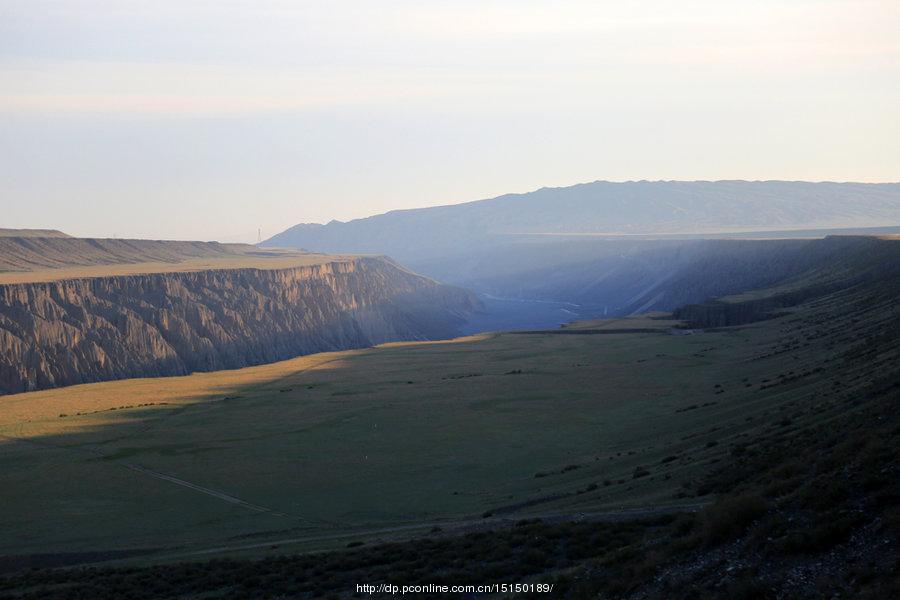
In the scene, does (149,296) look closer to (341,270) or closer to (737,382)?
(341,270)

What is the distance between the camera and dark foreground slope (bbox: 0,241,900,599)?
1500 cm

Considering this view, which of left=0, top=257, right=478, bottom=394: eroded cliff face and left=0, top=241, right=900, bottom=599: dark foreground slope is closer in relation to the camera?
left=0, top=241, right=900, bottom=599: dark foreground slope

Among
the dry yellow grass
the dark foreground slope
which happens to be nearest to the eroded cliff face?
the dry yellow grass

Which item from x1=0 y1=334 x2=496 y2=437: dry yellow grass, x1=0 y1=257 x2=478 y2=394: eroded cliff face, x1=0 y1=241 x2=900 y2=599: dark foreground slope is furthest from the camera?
x1=0 y1=257 x2=478 y2=394: eroded cliff face

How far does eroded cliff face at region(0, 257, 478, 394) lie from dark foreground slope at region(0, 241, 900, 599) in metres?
34.5

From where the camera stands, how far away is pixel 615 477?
31.8 m

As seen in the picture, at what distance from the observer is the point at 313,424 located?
2173 inches

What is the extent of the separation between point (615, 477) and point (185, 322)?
89.6 m

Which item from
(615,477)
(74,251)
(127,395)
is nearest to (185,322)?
(127,395)

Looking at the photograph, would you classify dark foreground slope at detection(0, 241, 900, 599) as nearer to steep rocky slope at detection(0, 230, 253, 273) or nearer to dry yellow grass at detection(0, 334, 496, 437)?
dry yellow grass at detection(0, 334, 496, 437)

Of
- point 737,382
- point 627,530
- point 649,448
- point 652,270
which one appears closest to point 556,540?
point 627,530

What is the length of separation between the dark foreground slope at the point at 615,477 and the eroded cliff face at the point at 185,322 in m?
34.5

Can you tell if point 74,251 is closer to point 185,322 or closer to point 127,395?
point 185,322

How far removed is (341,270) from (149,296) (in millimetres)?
48484
